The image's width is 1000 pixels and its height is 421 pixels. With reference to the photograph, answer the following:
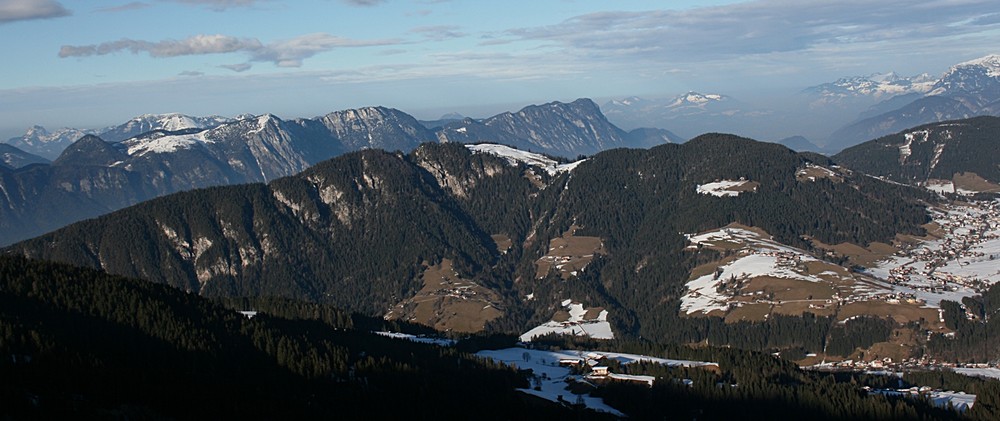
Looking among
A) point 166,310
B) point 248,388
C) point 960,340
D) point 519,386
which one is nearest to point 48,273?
point 166,310

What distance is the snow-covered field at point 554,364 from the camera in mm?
142250

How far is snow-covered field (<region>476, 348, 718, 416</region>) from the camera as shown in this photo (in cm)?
14225

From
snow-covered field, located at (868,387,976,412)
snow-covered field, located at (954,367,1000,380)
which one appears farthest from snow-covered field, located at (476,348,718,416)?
snow-covered field, located at (954,367,1000,380)

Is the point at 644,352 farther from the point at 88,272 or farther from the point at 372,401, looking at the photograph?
the point at 88,272

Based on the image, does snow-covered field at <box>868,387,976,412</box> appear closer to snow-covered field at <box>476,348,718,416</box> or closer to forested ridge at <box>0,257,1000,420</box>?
forested ridge at <box>0,257,1000,420</box>

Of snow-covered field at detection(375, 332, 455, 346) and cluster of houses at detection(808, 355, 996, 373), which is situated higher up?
snow-covered field at detection(375, 332, 455, 346)

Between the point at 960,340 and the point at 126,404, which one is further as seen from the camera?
the point at 960,340

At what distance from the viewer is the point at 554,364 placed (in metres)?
172

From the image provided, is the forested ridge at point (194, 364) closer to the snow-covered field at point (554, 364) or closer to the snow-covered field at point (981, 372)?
the snow-covered field at point (554, 364)

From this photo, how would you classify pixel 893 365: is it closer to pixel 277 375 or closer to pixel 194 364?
pixel 277 375

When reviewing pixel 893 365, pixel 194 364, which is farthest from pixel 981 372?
pixel 194 364

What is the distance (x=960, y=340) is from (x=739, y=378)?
71.7m

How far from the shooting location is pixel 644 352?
181m

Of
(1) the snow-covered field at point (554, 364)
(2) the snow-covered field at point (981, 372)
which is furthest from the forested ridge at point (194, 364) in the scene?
(2) the snow-covered field at point (981, 372)
